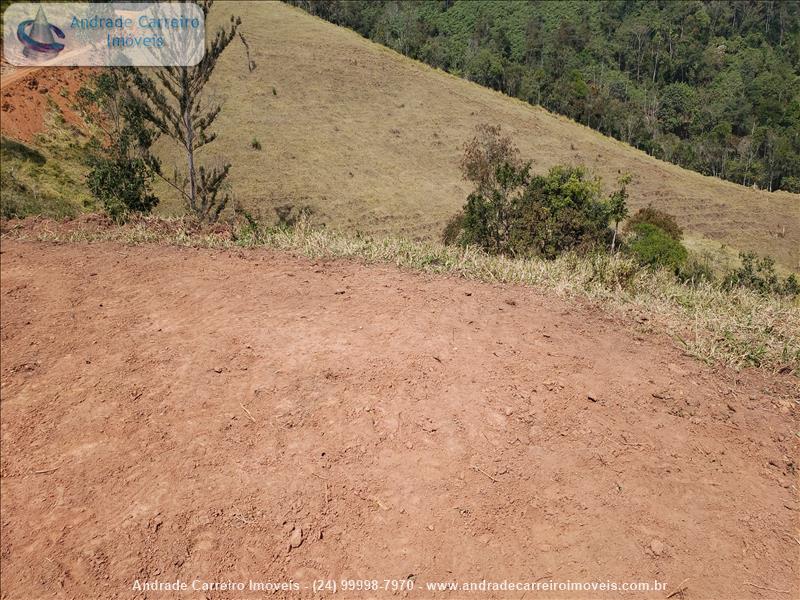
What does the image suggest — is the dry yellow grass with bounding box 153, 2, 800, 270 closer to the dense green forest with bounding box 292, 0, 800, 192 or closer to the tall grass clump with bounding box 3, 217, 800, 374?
the dense green forest with bounding box 292, 0, 800, 192

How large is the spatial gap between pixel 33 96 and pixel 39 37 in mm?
6190

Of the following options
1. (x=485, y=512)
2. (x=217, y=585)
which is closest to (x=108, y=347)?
(x=217, y=585)

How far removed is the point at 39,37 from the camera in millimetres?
25156

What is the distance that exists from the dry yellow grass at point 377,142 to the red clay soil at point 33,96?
5529 millimetres

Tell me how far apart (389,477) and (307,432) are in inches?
22.2

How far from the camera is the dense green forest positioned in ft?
142

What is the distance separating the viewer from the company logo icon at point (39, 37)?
77.0 feet

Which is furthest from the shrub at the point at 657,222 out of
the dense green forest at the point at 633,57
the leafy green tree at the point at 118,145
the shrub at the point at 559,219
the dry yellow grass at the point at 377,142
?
the leafy green tree at the point at 118,145

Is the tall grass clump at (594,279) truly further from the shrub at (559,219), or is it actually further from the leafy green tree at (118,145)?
the leafy green tree at (118,145)

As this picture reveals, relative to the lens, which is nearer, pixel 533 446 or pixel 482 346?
pixel 533 446

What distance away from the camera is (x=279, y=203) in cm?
2808

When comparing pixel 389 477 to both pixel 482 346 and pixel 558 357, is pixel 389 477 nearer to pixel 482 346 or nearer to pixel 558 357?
pixel 482 346

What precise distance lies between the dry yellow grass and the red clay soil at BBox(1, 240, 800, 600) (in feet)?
62.3

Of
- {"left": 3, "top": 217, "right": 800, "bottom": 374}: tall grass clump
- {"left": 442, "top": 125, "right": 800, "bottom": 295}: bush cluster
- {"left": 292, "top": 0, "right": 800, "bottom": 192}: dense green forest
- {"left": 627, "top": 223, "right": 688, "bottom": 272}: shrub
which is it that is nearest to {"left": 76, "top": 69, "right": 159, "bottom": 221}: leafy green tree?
{"left": 3, "top": 217, "right": 800, "bottom": 374}: tall grass clump
